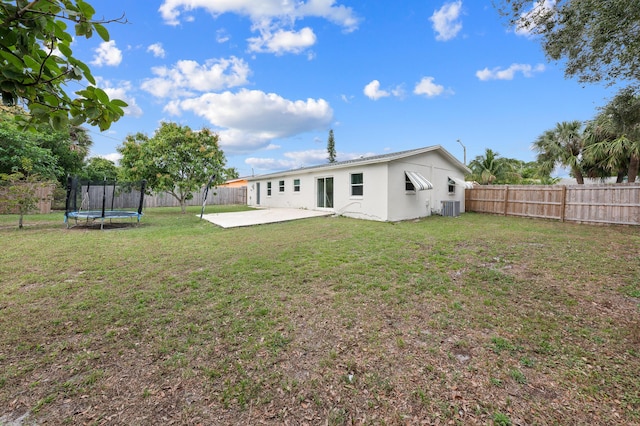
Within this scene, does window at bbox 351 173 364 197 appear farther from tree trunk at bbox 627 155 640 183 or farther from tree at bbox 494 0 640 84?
tree trunk at bbox 627 155 640 183

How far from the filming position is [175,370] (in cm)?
241

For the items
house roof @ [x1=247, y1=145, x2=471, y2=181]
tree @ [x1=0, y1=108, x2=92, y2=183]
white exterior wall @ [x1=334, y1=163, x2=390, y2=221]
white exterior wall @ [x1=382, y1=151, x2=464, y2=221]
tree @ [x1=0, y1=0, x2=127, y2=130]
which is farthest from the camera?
tree @ [x1=0, y1=108, x2=92, y2=183]

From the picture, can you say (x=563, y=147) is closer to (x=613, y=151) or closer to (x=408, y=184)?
(x=613, y=151)

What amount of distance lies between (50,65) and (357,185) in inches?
479

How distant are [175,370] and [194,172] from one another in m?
14.4

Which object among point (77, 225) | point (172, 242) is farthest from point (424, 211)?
point (77, 225)

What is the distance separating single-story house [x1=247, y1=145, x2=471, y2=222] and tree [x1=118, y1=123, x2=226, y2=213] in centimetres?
512

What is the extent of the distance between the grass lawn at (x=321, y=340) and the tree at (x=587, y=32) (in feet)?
12.1

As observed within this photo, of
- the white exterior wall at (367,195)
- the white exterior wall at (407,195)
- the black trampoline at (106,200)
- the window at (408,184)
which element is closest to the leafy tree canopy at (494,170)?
the white exterior wall at (407,195)

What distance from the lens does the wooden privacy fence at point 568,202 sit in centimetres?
1026

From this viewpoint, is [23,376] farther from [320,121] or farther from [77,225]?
[320,121]

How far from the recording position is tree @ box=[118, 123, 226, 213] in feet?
47.2

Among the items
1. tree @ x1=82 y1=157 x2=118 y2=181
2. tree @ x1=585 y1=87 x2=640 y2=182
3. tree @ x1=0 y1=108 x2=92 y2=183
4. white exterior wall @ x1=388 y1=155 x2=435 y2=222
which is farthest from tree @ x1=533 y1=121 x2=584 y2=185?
tree @ x1=82 y1=157 x2=118 y2=181

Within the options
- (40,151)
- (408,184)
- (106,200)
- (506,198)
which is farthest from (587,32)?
(106,200)
